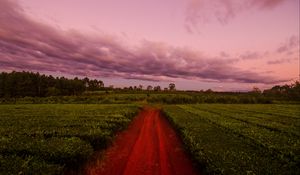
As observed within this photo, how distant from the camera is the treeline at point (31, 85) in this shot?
117625 mm

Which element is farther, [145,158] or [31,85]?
[31,85]

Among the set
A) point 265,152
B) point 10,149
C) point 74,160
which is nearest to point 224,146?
point 265,152

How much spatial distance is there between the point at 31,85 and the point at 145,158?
128 m

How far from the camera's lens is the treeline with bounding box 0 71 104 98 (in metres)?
118

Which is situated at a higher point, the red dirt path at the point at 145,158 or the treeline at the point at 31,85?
the treeline at the point at 31,85

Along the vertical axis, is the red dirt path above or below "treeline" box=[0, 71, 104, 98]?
below

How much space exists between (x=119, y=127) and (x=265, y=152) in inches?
594

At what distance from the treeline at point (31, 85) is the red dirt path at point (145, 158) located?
114m

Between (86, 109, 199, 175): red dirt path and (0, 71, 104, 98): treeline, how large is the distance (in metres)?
114

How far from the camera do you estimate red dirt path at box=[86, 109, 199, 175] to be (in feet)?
42.7

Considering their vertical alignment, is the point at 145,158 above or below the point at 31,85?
below

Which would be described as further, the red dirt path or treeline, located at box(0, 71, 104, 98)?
treeline, located at box(0, 71, 104, 98)

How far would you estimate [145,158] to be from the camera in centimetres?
1527

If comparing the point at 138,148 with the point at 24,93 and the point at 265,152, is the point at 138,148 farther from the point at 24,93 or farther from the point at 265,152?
the point at 24,93
